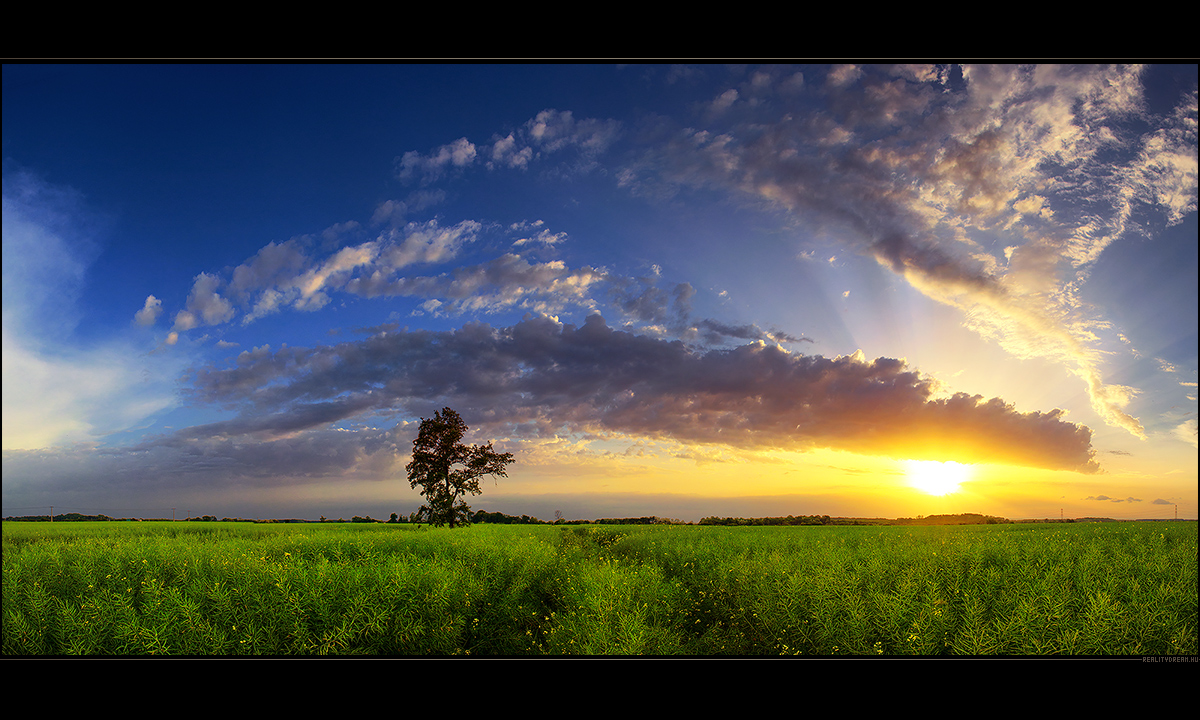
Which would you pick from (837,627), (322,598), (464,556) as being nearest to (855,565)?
(837,627)

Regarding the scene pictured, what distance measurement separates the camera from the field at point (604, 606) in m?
6.98

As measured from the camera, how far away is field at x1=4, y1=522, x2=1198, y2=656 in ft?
22.9

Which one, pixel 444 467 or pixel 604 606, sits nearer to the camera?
pixel 604 606

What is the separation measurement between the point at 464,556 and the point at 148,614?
686 centimetres

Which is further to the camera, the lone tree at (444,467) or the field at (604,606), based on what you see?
the lone tree at (444,467)

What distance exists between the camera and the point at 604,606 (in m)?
8.34

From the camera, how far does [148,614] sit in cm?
730

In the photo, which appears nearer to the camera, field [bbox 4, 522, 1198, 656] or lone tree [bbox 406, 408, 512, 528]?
field [bbox 4, 522, 1198, 656]
